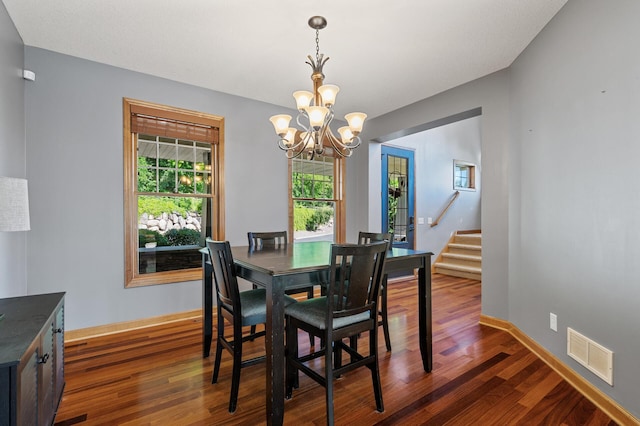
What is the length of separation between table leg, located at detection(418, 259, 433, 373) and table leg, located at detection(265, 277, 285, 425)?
1.18 metres

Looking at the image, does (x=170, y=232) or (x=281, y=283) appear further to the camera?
(x=170, y=232)

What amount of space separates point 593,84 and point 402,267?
5.60 ft

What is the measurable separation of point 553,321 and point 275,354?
2.20 meters

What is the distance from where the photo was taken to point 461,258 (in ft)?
19.1

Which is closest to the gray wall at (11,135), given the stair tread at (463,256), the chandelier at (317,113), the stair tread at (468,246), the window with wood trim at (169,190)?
the window with wood trim at (169,190)

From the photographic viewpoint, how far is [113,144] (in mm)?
3092

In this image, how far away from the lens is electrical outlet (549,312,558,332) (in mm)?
2359

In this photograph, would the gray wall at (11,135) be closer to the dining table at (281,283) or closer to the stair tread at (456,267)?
the dining table at (281,283)

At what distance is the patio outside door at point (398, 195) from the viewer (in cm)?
529

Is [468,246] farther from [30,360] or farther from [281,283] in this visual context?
[30,360]

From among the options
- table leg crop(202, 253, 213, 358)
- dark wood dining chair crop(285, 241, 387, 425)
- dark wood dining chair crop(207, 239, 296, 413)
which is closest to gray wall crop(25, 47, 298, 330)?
table leg crop(202, 253, 213, 358)

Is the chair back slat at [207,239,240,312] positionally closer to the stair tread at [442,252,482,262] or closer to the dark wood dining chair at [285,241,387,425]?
the dark wood dining chair at [285,241,387,425]

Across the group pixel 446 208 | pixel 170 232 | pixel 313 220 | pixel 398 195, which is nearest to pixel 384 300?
pixel 313 220

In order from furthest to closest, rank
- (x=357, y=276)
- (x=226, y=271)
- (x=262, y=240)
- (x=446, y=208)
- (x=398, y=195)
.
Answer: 1. (x=446, y=208)
2. (x=398, y=195)
3. (x=262, y=240)
4. (x=226, y=271)
5. (x=357, y=276)
